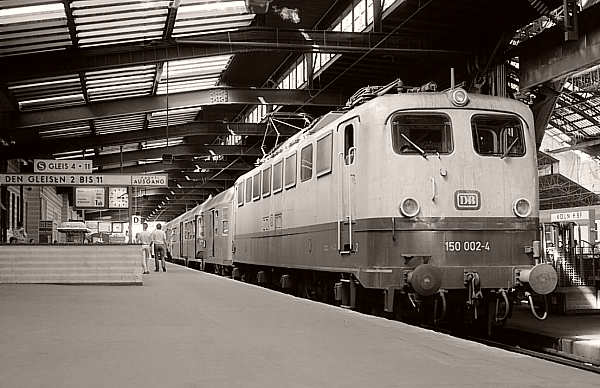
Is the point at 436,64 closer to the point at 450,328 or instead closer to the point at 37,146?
the point at 450,328

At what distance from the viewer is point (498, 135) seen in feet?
38.5

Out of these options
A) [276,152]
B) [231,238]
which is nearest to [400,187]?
[276,152]

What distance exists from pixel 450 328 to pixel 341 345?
646 cm

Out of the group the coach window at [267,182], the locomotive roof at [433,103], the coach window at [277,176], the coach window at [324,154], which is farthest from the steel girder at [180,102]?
the locomotive roof at [433,103]

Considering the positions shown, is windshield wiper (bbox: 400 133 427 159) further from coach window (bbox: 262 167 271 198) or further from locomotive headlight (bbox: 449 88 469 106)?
coach window (bbox: 262 167 271 198)

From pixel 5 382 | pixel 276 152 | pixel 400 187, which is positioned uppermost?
pixel 276 152

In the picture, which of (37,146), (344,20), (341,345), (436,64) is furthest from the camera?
(37,146)

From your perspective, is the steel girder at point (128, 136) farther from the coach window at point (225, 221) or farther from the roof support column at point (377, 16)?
the roof support column at point (377, 16)

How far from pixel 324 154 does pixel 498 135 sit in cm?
292

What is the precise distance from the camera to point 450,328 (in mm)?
13219

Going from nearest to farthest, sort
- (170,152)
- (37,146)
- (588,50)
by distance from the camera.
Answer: (588,50), (37,146), (170,152)

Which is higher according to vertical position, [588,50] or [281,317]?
[588,50]

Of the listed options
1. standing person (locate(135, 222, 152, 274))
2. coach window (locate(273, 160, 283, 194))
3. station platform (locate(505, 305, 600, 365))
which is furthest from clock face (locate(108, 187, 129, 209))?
station platform (locate(505, 305, 600, 365))

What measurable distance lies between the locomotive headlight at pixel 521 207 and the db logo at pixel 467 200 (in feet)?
1.89
